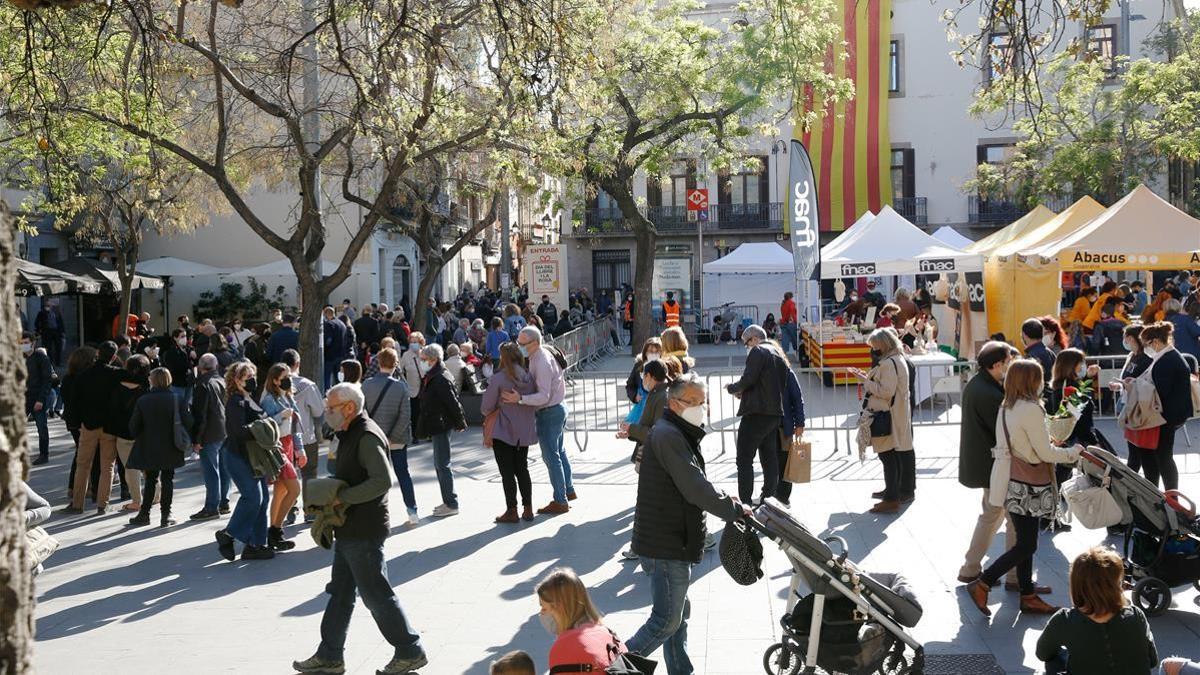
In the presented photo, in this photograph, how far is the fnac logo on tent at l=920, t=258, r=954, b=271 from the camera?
1973 cm

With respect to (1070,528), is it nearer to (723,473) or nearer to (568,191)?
(723,473)

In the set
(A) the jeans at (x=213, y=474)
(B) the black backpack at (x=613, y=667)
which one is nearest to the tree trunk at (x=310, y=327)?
(A) the jeans at (x=213, y=474)

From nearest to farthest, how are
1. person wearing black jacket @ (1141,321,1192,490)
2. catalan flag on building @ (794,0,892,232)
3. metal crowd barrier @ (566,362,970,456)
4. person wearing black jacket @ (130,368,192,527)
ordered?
person wearing black jacket @ (1141,321,1192,490) → person wearing black jacket @ (130,368,192,527) → metal crowd barrier @ (566,362,970,456) → catalan flag on building @ (794,0,892,232)

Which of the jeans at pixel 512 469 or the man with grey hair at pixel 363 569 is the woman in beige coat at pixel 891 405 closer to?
the jeans at pixel 512 469

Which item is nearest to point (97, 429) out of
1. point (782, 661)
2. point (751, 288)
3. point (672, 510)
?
point (672, 510)

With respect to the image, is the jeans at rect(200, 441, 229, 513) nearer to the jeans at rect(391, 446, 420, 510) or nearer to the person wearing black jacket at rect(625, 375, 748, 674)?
the jeans at rect(391, 446, 420, 510)

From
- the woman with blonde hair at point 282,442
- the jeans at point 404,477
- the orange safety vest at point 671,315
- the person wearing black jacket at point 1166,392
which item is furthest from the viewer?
the orange safety vest at point 671,315

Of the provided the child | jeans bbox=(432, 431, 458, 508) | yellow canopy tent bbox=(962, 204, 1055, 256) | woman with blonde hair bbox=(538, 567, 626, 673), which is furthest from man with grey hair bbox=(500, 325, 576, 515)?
yellow canopy tent bbox=(962, 204, 1055, 256)

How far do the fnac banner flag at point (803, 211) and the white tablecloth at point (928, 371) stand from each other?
3051 mm

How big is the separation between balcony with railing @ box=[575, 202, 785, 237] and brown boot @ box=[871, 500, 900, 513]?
32.6 meters

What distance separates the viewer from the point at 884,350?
412 inches

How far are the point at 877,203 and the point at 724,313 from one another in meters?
7.58

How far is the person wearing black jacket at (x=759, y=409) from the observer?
9.79m

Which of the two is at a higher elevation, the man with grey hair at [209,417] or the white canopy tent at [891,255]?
the white canopy tent at [891,255]
